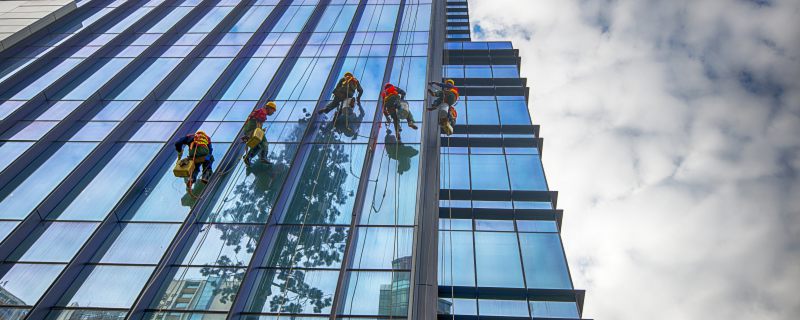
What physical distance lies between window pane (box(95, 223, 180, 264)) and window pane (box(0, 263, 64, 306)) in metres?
0.80

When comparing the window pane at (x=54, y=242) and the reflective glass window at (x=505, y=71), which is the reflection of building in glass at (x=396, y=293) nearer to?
the window pane at (x=54, y=242)

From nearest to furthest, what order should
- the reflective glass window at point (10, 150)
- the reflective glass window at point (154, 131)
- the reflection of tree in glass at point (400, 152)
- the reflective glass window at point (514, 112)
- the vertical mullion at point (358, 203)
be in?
1. the vertical mullion at point (358, 203)
2. the reflective glass window at point (10, 150)
3. the reflection of tree in glass at point (400, 152)
4. the reflective glass window at point (154, 131)
5. the reflective glass window at point (514, 112)

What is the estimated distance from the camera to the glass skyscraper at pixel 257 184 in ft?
28.0

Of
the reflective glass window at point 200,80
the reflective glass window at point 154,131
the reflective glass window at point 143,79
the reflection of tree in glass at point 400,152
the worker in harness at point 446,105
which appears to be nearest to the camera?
the reflection of tree in glass at point 400,152

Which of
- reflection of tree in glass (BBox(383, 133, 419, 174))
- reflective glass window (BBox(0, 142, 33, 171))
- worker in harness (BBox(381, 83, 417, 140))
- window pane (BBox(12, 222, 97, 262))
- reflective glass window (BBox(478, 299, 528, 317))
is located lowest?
window pane (BBox(12, 222, 97, 262))

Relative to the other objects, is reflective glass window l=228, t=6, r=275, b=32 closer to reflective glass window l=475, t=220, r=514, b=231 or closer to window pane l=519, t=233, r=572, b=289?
reflective glass window l=475, t=220, r=514, b=231

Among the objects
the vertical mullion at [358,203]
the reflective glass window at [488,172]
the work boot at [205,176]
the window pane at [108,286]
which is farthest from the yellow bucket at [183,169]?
the reflective glass window at [488,172]

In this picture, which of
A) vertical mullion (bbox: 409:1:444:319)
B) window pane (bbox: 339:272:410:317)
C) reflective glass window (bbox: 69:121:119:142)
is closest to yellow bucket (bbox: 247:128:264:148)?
vertical mullion (bbox: 409:1:444:319)

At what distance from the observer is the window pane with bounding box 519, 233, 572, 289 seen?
11797 millimetres

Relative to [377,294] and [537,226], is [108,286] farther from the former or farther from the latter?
[537,226]

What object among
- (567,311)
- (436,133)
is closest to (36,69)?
(436,133)

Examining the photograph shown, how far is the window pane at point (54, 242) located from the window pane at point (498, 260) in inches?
347

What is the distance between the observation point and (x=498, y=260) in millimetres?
12609

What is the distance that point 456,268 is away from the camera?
1232cm
